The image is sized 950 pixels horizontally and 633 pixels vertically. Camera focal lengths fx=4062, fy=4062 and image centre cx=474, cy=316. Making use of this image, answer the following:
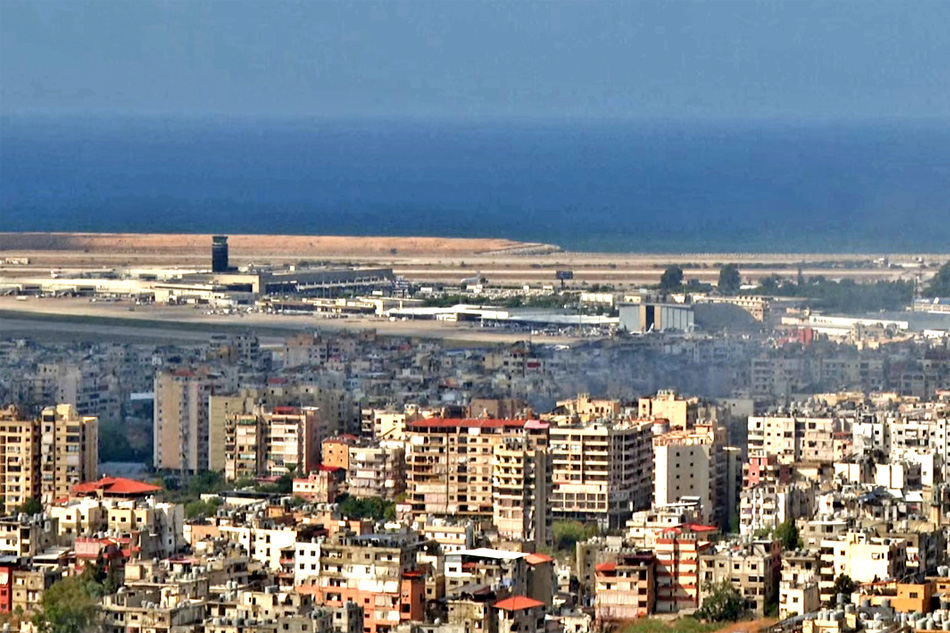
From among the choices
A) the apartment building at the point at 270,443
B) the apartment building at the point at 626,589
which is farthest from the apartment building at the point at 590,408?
the apartment building at the point at 626,589

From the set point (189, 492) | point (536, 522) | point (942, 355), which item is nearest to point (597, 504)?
point (536, 522)

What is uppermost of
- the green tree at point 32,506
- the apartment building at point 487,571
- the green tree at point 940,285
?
the green tree at point 940,285

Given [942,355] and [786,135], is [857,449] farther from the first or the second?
[786,135]

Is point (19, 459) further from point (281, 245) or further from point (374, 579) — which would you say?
point (281, 245)

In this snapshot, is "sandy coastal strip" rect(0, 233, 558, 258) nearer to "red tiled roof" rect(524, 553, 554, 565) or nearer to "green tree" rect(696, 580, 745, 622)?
"red tiled roof" rect(524, 553, 554, 565)

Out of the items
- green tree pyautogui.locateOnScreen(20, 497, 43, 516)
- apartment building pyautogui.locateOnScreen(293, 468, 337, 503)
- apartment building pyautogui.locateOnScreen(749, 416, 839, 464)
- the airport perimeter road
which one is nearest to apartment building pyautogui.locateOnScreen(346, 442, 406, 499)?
apartment building pyautogui.locateOnScreen(293, 468, 337, 503)

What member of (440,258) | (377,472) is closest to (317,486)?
(377,472)

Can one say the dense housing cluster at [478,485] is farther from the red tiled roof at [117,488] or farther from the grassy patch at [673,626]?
the grassy patch at [673,626]
